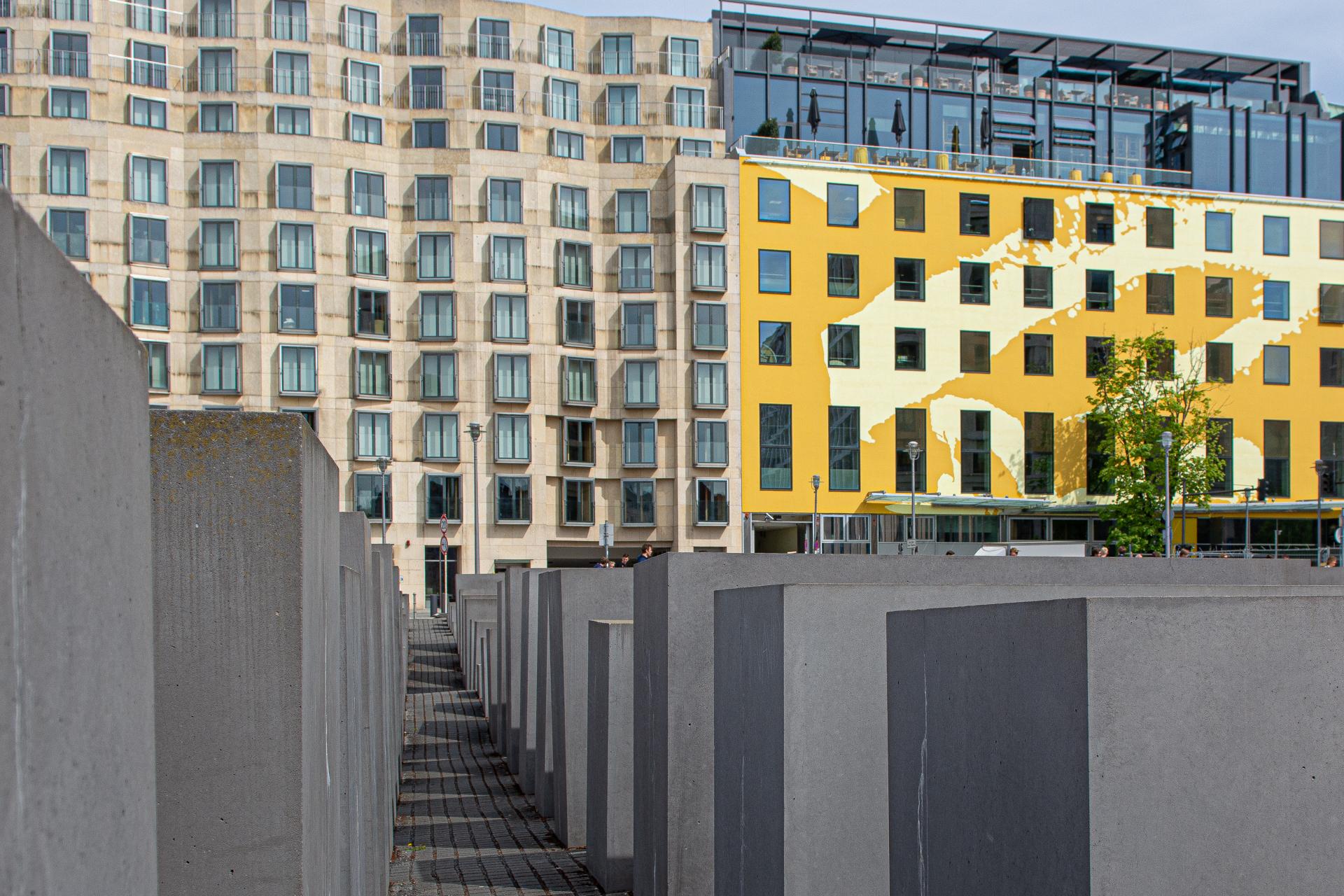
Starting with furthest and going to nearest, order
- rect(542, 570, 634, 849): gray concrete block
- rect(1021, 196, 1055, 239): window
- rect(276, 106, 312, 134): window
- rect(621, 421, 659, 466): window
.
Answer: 1. rect(1021, 196, 1055, 239): window
2. rect(621, 421, 659, 466): window
3. rect(276, 106, 312, 134): window
4. rect(542, 570, 634, 849): gray concrete block

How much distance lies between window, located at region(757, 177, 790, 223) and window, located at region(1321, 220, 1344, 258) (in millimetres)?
23172

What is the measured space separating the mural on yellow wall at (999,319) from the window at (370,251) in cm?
1374

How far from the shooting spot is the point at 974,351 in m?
60.8

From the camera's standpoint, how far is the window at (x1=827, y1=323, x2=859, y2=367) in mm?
59531

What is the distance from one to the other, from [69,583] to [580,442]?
57709 millimetres

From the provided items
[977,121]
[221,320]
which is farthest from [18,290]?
[977,121]

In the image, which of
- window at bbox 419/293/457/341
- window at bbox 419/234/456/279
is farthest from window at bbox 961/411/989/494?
window at bbox 419/234/456/279

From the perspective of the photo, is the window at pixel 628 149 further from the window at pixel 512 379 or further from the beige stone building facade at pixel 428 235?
the window at pixel 512 379

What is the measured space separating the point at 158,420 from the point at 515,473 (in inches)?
2177

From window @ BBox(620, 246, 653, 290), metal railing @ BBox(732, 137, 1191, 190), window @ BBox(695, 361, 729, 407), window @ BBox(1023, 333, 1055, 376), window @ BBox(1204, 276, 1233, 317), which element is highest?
metal railing @ BBox(732, 137, 1191, 190)

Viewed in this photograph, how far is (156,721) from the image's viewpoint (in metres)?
3.50

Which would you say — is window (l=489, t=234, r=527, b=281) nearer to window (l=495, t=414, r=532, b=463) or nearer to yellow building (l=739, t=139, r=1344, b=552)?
window (l=495, t=414, r=532, b=463)

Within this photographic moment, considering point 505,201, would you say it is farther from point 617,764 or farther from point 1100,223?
point 617,764

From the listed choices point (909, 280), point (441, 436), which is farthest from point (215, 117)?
point (909, 280)
